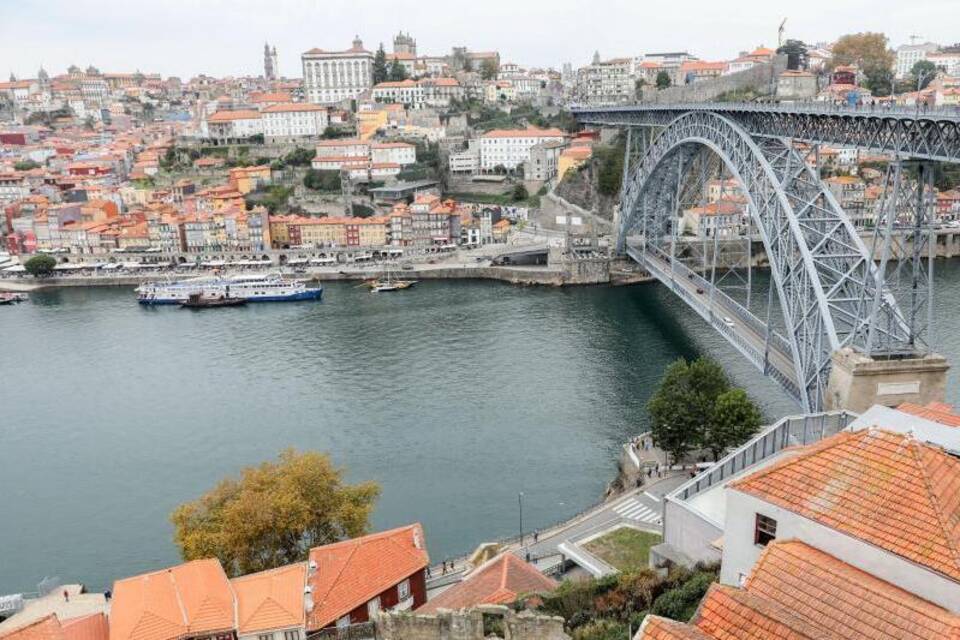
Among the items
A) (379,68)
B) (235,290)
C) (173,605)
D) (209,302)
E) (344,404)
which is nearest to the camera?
(173,605)

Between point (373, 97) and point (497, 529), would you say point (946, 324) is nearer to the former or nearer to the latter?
point (497, 529)

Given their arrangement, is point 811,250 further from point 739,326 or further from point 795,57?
point 795,57

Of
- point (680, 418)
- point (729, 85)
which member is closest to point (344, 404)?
Result: point (680, 418)

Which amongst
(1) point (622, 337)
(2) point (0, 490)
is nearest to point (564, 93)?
(1) point (622, 337)

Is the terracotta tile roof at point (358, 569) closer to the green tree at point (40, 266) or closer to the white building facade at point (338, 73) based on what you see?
the green tree at point (40, 266)

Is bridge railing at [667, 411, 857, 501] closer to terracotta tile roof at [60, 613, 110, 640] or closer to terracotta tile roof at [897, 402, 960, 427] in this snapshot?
terracotta tile roof at [897, 402, 960, 427]

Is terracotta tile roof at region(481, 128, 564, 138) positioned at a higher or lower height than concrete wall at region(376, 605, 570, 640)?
higher

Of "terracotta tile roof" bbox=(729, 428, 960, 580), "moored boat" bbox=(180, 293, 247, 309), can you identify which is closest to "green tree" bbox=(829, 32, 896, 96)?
"moored boat" bbox=(180, 293, 247, 309)
